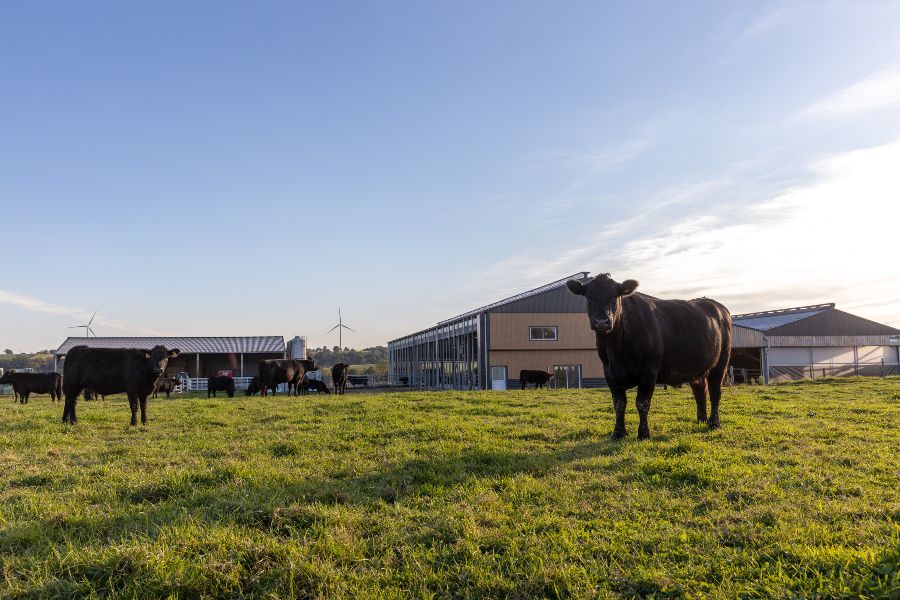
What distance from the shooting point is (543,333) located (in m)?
39.5

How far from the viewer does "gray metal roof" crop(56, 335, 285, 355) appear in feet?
166

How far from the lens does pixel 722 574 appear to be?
3.80 m

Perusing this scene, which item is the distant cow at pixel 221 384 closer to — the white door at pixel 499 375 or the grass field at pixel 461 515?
Result: the white door at pixel 499 375

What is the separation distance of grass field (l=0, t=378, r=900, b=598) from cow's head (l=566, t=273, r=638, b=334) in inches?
70.7

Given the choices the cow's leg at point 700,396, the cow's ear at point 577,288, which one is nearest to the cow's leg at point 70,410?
the cow's ear at point 577,288

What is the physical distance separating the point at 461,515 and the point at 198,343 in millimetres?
53344

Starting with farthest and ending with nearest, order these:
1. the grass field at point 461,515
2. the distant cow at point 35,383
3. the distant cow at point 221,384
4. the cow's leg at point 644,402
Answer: the distant cow at point 221,384
the distant cow at point 35,383
the cow's leg at point 644,402
the grass field at point 461,515

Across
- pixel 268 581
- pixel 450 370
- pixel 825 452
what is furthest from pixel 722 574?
pixel 450 370

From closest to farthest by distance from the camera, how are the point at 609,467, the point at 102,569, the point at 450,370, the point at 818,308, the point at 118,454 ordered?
1. the point at 102,569
2. the point at 609,467
3. the point at 118,454
4. the point at 450,370
5. the point at 818,308

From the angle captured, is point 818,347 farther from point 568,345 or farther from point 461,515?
point 461,515

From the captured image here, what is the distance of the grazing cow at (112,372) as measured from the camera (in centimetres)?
1346

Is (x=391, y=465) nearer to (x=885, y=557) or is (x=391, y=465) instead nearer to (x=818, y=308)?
(x=885, y=557)

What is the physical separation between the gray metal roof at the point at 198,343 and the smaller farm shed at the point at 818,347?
132 ft

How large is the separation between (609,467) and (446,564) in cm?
346
